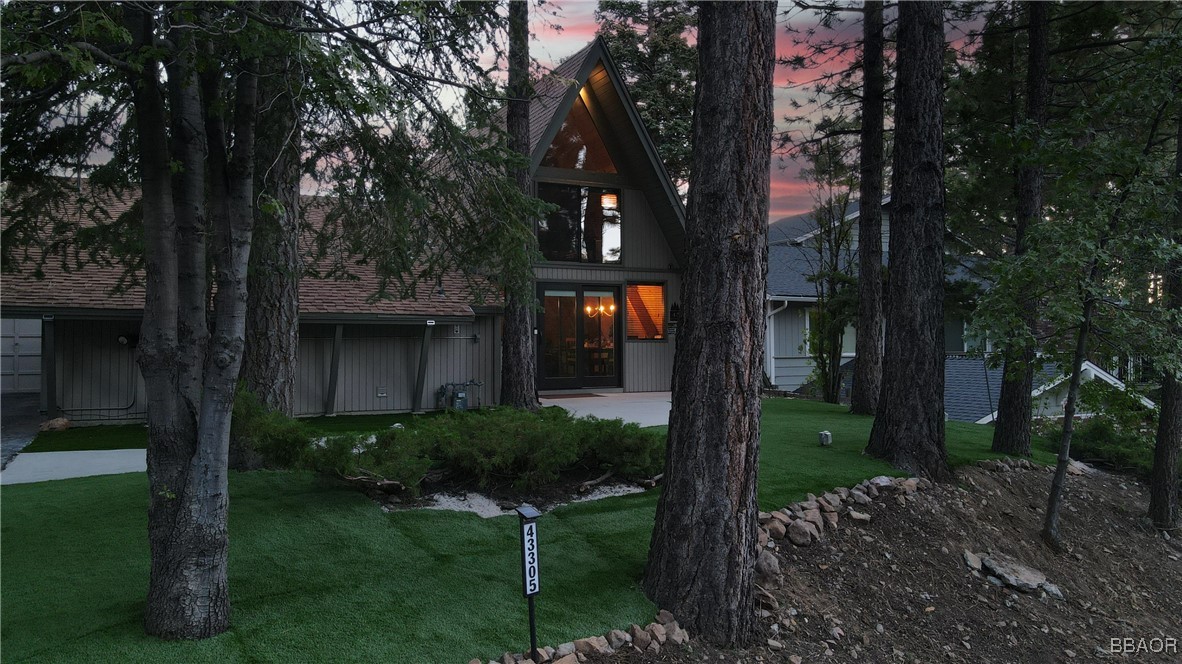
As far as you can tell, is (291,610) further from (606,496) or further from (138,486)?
(138,486)

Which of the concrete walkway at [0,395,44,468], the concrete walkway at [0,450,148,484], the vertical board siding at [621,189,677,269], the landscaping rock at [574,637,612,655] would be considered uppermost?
the vertical board siding at [621,189,677,269]

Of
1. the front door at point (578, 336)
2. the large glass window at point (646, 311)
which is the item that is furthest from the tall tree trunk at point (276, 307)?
the large glass window at point (646, 311)

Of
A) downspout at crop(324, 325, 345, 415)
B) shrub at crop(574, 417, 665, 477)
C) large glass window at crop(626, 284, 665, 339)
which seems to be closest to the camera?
shrub at crop(574, 417, 665, 477)

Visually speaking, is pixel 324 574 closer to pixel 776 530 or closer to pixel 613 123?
pixel 776 530

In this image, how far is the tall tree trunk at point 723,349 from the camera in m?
4.29

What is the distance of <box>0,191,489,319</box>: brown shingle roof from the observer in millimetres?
9898

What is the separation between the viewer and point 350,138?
5.53 metres

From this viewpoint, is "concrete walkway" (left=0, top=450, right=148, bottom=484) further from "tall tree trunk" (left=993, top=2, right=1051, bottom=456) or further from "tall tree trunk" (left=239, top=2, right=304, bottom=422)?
"tall tree trunk" (left=993, top=2, right=1051, bottom=456)

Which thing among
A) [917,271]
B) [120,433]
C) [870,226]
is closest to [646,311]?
[870,226]

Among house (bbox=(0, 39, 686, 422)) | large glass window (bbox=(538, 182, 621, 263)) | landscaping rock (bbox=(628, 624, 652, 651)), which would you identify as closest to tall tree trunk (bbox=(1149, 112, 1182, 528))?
house (bbox=(0, 39, 686, 422))

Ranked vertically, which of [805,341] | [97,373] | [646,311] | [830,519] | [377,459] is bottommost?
[830,519]

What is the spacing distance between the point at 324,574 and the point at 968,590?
15.7 ft

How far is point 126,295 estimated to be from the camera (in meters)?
10.6

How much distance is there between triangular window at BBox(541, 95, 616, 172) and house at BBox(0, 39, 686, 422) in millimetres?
26
